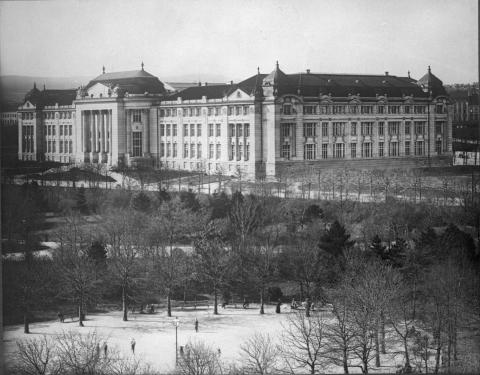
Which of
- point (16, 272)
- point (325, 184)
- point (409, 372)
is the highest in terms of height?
point (325, 184)

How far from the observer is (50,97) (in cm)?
959

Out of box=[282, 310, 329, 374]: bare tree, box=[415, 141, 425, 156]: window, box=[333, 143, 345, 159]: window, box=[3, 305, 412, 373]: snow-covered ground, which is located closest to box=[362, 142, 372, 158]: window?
box=[333, 143, 345, 159]: window

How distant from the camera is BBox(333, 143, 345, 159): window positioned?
1012cm

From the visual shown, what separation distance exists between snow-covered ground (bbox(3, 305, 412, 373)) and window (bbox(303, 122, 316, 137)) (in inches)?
87.1

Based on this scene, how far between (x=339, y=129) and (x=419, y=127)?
885 millimetres

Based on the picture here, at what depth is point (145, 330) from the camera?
27.3 feet

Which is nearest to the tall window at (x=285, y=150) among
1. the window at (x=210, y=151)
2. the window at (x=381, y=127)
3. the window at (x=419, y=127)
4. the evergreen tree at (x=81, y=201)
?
the window at (x=210, y=151)

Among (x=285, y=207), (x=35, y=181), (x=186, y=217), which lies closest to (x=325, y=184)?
(x=285, y=207)

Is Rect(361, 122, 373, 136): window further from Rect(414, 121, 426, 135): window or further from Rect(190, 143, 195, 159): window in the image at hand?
Rect(190, 143, 195, 159): window

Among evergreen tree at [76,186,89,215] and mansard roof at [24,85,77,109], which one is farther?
evergreen tree at [76,186,89,215]

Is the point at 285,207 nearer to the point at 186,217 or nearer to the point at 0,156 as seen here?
the point at 186,217

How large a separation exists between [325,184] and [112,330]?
308 cm

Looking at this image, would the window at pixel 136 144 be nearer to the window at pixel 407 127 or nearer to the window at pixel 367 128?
the window at pixel 367 128

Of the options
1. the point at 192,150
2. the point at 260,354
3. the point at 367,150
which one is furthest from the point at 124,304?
the point at 367,150
